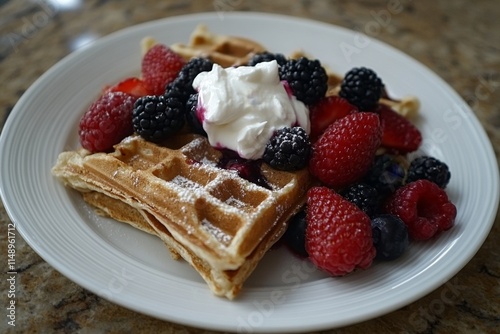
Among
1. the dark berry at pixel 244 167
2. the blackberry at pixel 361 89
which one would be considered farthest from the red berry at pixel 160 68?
the blackberry at pixel 361 89

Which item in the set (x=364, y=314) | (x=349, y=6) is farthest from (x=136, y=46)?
(x=364, y=314)

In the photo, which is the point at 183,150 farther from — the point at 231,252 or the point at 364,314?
the point at 364,314

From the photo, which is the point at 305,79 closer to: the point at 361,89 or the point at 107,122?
the point at 361,89

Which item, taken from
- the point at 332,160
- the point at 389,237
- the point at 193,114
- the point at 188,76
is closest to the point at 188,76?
the point at 188,76

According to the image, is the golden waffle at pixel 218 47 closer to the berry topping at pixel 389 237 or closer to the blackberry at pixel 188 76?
the blackberry at pixel 188 76

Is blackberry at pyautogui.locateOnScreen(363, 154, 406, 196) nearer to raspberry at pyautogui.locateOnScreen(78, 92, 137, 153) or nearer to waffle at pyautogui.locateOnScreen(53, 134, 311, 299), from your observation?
waffle at pyautogui.locateOnScreen(53, 134, 311, 299)

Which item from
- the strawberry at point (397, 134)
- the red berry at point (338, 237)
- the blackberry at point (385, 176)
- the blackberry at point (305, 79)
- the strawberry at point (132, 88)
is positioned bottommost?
the strawberry at point (397, 134)

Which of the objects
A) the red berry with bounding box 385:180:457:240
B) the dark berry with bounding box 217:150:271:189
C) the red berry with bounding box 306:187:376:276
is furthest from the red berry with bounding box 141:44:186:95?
the red berry with bounding box 385:180:457:240
